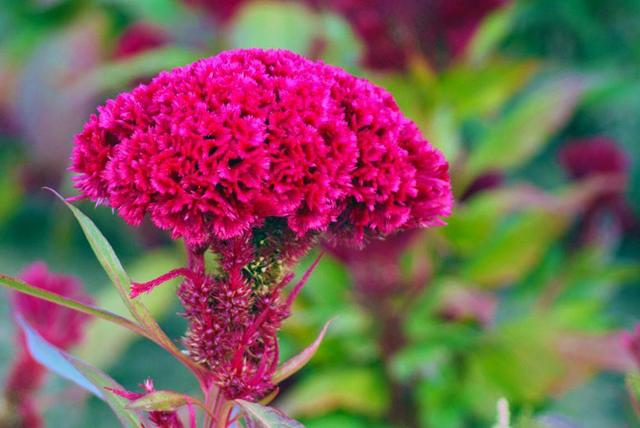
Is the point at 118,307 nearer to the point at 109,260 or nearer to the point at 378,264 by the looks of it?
the point at 378,264

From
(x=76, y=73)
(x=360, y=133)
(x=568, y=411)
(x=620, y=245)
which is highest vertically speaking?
(x=620, y=245)

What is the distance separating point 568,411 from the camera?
2.12 metres

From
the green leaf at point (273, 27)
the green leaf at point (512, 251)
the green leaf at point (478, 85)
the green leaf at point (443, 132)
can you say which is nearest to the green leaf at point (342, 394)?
the green leaf at point (512, 251)

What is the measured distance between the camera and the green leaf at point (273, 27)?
6.90 feet

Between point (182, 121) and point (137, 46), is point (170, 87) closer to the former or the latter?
point (182, 121)

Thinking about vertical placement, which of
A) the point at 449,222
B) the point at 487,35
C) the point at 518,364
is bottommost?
the point at 518,364

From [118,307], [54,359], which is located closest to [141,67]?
[118,307]

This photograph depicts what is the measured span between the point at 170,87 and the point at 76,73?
6.85 ft

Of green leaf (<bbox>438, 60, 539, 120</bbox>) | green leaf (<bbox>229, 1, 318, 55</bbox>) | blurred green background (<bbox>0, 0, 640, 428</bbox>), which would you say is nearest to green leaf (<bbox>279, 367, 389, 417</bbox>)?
blurred green background (<bbox>0, 0, 640, 428</bbox>)

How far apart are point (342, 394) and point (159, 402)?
3.96 ft

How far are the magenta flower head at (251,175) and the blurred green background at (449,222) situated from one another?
0.57 m

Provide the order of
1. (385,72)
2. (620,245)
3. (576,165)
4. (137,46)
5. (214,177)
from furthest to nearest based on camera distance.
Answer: (620,245)
(137,46)
(576,165)
(385,72)
(214,177)

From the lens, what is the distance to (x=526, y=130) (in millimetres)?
2031

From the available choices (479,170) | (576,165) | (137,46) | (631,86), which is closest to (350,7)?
(479,170)
